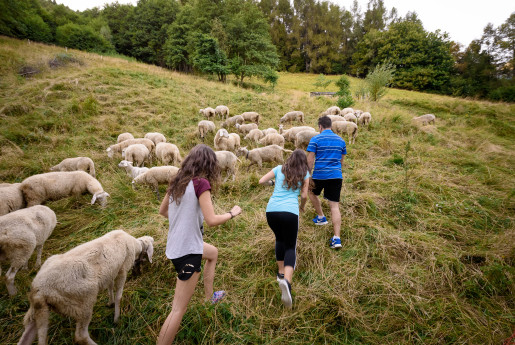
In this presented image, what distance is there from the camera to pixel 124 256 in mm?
3156

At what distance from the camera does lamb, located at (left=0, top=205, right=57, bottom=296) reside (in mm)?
3248

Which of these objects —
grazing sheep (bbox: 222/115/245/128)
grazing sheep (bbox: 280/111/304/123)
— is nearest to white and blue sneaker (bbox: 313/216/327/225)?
grazing sheep (bbox: 222/115/245/128)

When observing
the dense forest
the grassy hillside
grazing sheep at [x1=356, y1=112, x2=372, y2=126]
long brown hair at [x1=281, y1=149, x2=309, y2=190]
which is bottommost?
the grassy hillside

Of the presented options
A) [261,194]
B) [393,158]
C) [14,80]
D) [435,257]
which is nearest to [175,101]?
[14,80]

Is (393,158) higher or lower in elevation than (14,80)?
lower

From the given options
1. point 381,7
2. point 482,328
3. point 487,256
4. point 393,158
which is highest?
point 381,7

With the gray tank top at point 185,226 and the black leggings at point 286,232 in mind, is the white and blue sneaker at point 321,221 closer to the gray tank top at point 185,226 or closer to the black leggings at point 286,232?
the black leggings at point 286,232

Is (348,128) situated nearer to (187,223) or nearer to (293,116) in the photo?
(293,116)

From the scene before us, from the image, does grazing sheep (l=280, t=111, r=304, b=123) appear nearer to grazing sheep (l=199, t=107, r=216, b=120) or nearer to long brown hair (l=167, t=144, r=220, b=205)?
grazing sheep (l=199, t=107, r=216, b=120)

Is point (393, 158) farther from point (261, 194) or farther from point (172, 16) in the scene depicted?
point (172, 16)

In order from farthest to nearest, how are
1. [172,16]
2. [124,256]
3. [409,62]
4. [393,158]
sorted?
[172,16], [409,62], [393,158], [124,256]

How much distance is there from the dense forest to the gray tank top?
24.5 meters

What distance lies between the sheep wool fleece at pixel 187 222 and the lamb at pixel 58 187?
3980mm

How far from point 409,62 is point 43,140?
48.2 metres
